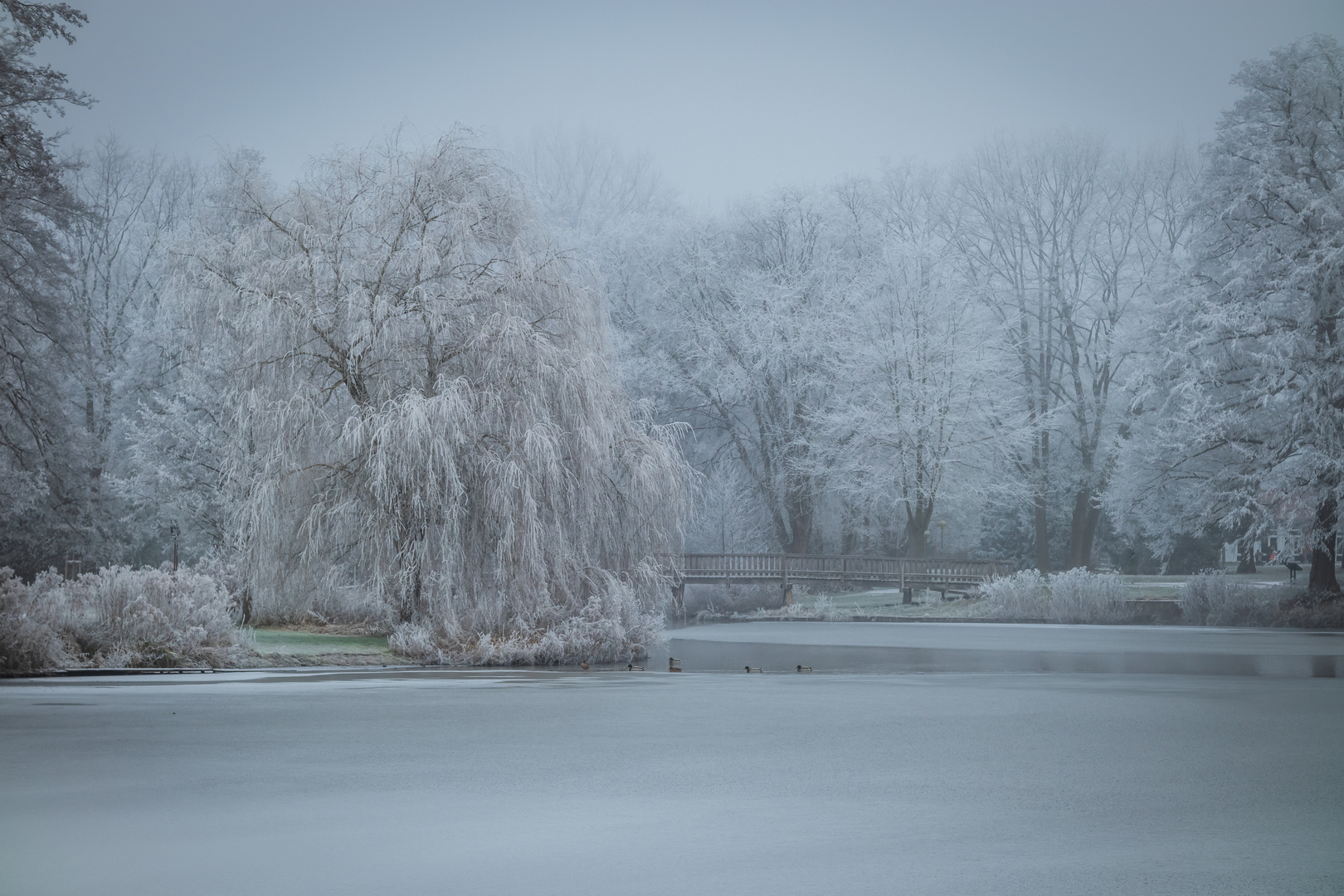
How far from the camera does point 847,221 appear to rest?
143 feet

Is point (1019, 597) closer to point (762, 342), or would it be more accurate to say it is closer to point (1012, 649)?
point (1012, 649)

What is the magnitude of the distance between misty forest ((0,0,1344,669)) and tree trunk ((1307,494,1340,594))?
4.5 inches

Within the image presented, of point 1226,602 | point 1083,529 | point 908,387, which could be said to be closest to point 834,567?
point 908,387

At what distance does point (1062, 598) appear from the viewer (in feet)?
106

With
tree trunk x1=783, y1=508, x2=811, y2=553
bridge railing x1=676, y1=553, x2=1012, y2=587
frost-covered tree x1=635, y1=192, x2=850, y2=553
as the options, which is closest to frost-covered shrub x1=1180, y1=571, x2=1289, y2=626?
bridge railing x1=676, y1=553, x2=1012, y2=587

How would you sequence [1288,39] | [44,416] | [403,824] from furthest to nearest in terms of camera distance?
1. [1288,39]
2. [44,416]
3. [403,824]

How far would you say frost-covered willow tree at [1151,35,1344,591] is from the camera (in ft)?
91.4

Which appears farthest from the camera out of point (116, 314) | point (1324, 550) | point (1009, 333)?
point (1009, 333)

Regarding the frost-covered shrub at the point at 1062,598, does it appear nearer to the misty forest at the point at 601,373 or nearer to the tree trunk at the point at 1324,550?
the misty forest at the point at 601,373

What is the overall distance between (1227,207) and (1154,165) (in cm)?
1736

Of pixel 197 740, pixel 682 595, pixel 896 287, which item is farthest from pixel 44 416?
pixel 896 287

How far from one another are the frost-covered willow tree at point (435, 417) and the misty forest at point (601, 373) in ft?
0.23

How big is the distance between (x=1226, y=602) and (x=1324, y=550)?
2461mm

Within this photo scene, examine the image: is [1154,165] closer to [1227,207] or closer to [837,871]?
[1227,207]
